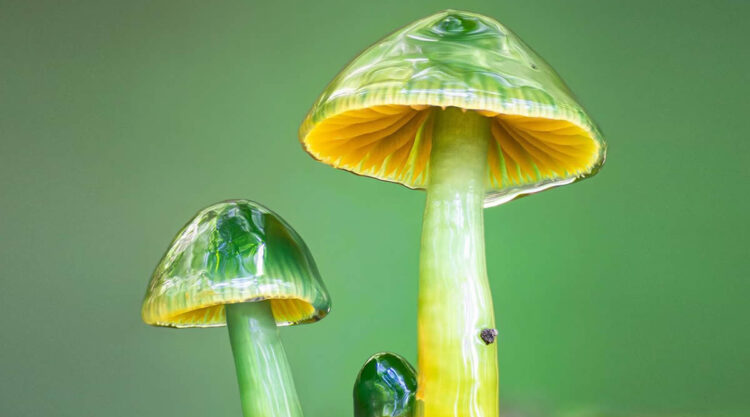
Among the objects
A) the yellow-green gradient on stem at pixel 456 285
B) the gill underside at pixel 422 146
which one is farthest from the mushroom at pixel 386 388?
the gill underside at pixel 422 146

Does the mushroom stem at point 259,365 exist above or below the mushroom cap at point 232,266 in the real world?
below

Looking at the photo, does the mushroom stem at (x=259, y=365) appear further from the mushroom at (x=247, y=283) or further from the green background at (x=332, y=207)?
the green background at (x=332, y=207)

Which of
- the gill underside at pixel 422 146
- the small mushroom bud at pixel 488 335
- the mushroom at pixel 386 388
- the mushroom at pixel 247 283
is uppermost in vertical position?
the gill underside at pixel 422 146

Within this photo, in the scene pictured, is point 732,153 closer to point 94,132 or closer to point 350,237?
point 350,237

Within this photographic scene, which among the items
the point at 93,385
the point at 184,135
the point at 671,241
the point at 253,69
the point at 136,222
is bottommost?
the point at 93,385

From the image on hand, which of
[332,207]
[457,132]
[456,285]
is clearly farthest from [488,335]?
[332,207]

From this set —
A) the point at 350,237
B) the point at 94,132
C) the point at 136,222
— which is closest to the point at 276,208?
the point at 350,237

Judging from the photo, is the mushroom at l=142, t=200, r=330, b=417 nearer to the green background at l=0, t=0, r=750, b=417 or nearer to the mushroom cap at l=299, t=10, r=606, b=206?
the mushroom cap at l=299, t=10, r=606, b=206
